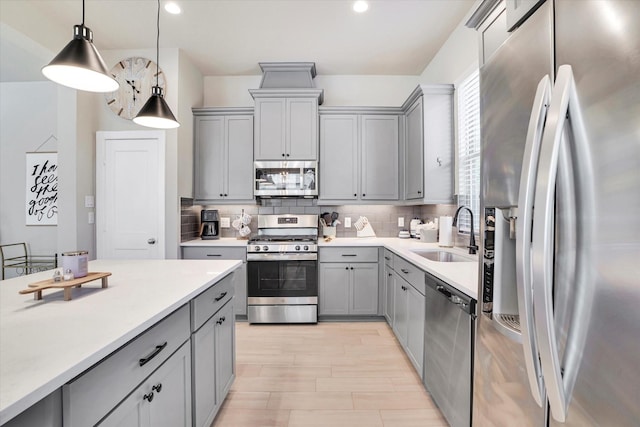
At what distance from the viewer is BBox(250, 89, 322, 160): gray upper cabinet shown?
138 inches

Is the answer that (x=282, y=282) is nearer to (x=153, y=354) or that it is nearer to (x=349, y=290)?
(x=349, y=290)

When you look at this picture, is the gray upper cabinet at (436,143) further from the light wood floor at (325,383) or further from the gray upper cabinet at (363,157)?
the light wood floor at (325,383)

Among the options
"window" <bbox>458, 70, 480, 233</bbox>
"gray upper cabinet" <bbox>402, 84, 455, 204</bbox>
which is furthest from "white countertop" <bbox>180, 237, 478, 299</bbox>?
"gray upper cabinet" <bbox>402, 84, 455, 204</bbox>

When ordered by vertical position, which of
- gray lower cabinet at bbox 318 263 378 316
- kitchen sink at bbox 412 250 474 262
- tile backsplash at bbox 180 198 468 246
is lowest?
gray lower cabinet at bbox 318 263 378 316

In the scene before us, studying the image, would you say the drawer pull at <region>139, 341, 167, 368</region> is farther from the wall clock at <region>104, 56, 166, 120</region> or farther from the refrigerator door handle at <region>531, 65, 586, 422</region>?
the wall clock at <region>104, 56, 166, 120</region>

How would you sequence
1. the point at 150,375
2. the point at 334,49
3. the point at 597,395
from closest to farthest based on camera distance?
the point at 597,395 → the point at 150,375 → the point at 334,49

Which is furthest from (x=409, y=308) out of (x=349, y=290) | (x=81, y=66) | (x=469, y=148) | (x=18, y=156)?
(x=18, y=156)

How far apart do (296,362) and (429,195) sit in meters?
2.04

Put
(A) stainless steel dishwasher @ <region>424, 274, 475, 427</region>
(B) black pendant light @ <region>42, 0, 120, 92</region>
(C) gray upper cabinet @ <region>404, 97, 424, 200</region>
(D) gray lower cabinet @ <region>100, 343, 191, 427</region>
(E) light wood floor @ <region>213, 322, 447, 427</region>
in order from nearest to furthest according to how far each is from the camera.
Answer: (D) gray lower cabinet @ <region>100, 343, 191, 427</region>
(B) black pendant light @ <region>42, 0, 120, 92</region>
(A) stainless steel dishwasher @ <region>424, 274, 475, 427</region>
(E) light wood floor @ <region>213, 322, 447, 427</region>
(C) gray upper cabinet @ <region>404, 97, 424, 200</region>

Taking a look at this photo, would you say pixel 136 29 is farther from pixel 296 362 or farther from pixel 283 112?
pixel 296 362

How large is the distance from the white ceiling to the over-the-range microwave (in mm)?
1317

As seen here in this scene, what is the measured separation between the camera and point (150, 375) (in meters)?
1.08

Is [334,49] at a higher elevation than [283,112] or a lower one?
higher

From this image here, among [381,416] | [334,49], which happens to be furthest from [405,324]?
[334,49]
